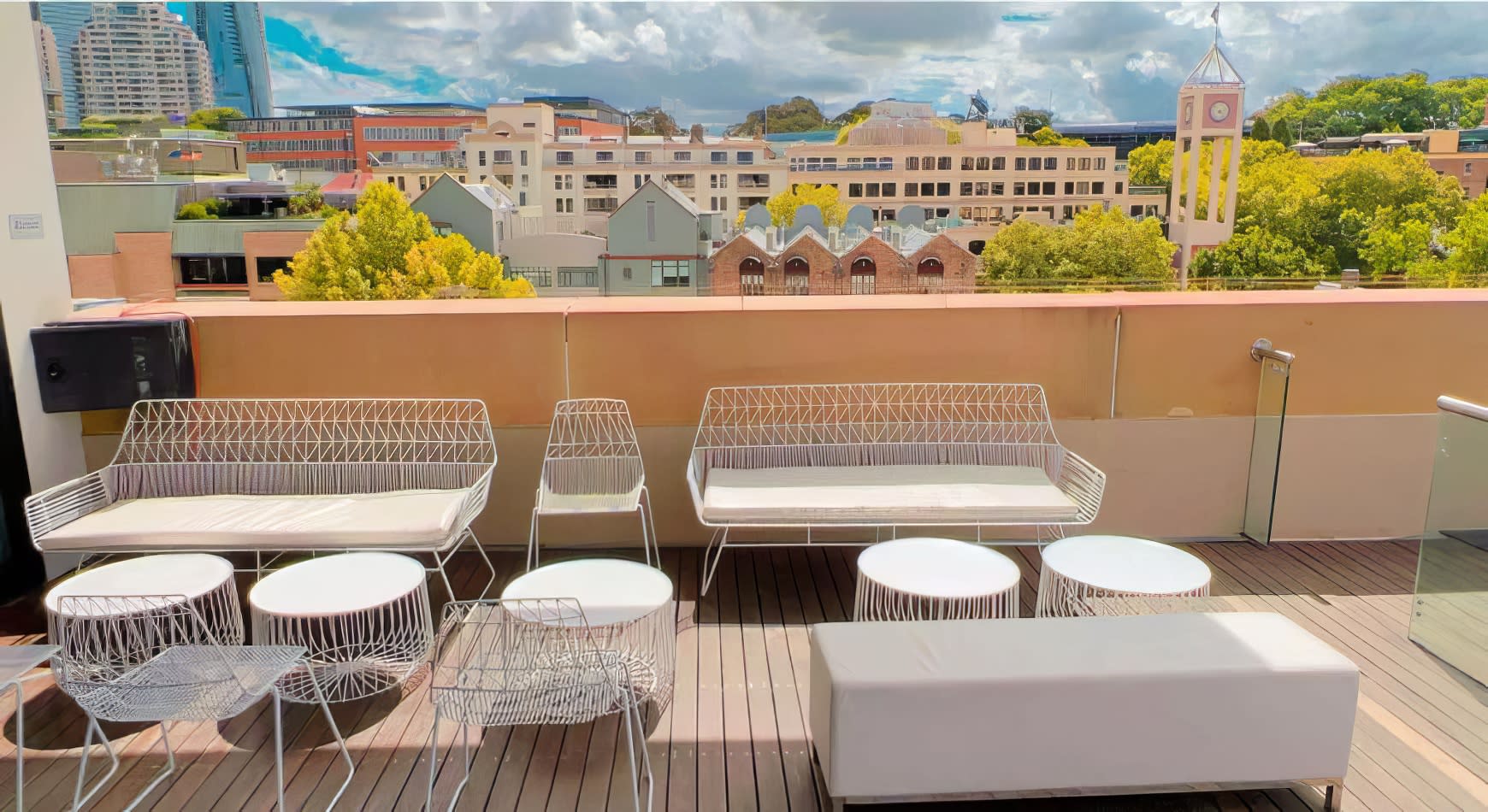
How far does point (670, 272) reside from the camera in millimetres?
35000

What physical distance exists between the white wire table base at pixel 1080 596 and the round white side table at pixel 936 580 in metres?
0.12

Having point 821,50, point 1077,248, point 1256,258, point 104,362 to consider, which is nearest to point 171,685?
point 104,362

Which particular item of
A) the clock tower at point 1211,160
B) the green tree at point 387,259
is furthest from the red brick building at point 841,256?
the clock tower at point 1211,160

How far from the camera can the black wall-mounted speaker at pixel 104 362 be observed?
387cm

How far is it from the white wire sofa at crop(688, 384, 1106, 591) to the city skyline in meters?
75.3

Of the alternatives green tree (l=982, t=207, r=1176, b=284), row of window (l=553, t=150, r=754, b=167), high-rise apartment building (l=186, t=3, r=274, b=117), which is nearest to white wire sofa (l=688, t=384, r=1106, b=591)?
high-rise apartment building (l=186, t=3, r=274, b=117)

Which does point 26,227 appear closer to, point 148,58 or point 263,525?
point 263,525

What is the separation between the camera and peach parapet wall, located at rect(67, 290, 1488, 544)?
13.9ft

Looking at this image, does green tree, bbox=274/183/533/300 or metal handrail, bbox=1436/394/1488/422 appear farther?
green tree, bbox=274/183/533/300

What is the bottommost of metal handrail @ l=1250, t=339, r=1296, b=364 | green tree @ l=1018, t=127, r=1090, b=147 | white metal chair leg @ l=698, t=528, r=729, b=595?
white metal chair leg @ l=698, t=528, r=729, b=595

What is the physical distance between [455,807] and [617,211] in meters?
39.3

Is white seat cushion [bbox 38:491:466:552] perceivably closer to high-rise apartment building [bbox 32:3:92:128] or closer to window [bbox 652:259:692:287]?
high-rise apartment building [bbox 32:3:92:128]

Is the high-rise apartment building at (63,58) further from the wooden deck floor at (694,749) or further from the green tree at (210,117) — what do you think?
the green tree at (210,117)

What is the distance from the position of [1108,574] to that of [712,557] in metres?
1.79
